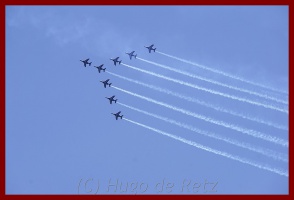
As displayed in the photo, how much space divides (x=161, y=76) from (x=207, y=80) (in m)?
6.97

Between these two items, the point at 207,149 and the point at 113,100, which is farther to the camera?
the point at 113,100

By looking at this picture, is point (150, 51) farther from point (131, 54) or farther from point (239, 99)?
point (239, 99)

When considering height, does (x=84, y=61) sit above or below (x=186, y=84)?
above

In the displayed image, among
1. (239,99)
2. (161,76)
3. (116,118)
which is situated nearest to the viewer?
(239,99)

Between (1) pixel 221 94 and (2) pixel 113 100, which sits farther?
(2) pixel 113 100

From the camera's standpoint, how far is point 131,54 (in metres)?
86.3

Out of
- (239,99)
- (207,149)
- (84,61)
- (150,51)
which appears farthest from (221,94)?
(84,61)

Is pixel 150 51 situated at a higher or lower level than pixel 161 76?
higher

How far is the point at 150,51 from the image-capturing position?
86.6 m

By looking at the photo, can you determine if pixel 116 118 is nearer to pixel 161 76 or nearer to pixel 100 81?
pixel 100 81

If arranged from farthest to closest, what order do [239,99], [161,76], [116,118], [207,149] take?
[116,118] < [161,76] < [239,99] < [207,149]

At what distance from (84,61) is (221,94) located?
27509mm

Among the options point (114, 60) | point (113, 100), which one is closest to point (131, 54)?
point (114, 60)

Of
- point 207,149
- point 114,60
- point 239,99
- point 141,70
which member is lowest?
point 207,149
